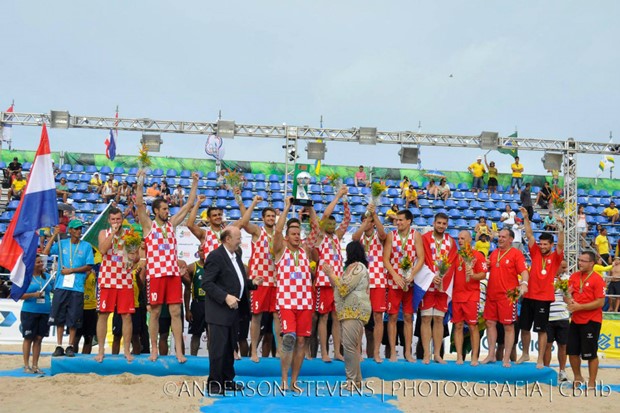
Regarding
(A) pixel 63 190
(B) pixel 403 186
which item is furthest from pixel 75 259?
(B) pixel 403 186

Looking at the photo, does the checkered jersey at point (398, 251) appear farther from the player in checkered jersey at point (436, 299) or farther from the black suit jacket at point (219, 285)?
the black suit jacket at point (219, 285)

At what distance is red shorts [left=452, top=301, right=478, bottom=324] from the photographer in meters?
10.2

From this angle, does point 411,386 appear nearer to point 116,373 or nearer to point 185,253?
point 116,373

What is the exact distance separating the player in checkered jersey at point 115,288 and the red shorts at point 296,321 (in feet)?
7.00

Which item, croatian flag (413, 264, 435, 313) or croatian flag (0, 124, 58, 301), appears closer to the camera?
croatian flag (0, 124, 58, 301)

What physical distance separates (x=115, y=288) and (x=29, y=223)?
1656 millimetres

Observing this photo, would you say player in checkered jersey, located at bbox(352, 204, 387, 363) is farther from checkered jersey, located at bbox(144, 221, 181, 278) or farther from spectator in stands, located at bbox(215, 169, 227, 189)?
spectator in stands, located at bbox(215, 169, 227, 189)

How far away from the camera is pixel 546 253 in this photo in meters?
10.3

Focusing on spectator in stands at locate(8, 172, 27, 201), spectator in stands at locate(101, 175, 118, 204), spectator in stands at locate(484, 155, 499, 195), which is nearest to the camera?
spectator in stands at locate(8, 172, 27, 201)

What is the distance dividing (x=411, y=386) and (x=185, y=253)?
7402 mm

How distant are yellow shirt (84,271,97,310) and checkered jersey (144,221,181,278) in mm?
1518

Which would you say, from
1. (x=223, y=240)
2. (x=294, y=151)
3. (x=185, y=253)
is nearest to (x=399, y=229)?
(x=223, y=240)

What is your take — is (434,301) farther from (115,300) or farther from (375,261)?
(115,300)

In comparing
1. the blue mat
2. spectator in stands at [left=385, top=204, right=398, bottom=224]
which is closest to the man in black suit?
the blue mat
